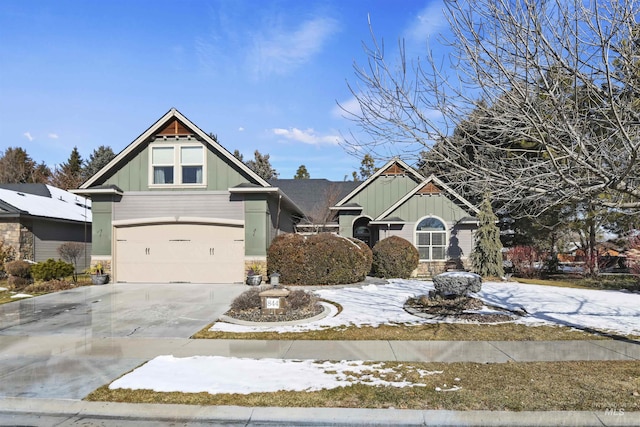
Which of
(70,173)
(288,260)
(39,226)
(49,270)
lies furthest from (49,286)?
(70,173)

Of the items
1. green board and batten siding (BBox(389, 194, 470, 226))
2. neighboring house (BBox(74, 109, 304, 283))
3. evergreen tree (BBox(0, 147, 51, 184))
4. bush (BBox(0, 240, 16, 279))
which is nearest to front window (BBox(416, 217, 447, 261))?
green board and batten siding (BBox(389, 194, 470, 226))

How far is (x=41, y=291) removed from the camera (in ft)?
45.6

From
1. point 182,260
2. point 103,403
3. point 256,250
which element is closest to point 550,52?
point 103,403

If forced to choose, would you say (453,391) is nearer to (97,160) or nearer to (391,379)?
(391,379)

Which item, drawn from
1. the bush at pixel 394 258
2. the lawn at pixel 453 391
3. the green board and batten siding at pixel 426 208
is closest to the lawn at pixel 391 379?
the lawn at pixel 453 391

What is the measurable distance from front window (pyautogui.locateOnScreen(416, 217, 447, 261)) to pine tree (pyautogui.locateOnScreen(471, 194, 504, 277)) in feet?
6.51

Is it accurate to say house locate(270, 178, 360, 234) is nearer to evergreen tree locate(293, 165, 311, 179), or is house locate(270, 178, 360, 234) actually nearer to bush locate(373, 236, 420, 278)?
bush locate(373, 236, 420, 278)

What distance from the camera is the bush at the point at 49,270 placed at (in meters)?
15.1

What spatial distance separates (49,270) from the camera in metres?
15.2

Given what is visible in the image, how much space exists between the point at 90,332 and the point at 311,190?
20580mm

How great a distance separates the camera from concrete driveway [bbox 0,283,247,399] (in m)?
5.72

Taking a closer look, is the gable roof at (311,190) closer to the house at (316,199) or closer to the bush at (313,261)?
the house at (316,199)

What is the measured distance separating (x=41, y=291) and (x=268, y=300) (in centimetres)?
910

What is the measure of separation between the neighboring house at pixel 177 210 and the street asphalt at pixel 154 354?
3.32 m
